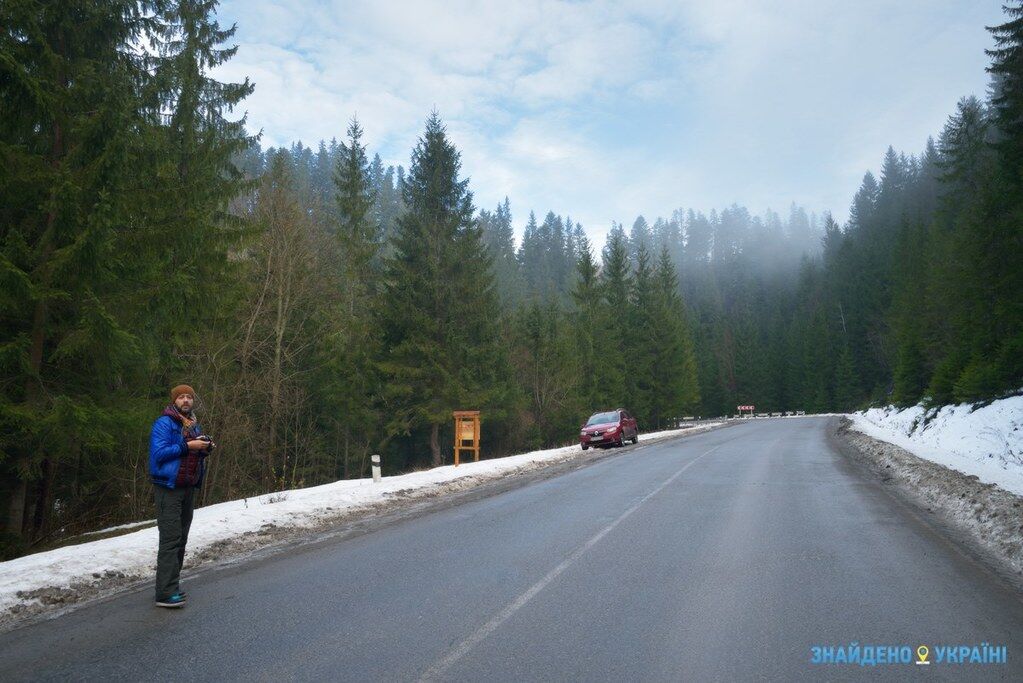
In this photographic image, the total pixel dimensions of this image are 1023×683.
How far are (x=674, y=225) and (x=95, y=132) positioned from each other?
17818 cm

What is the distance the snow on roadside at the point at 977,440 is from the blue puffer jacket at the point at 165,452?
1234 cm

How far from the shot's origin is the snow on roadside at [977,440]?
514 inches

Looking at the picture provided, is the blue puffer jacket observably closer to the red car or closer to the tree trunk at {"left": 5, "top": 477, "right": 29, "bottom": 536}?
the tree trunk at {"left": 5, "top": 477, "right": 29, "bottom": 536}

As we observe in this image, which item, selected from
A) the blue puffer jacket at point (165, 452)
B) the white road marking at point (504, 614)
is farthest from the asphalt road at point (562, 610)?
the blue puffer jacket at point (165, 452)

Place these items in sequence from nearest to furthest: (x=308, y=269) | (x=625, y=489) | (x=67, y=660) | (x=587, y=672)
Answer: (x=587, y=672) → (x=67, y=660) → (x=625, y=489) → (x=308, y=269)

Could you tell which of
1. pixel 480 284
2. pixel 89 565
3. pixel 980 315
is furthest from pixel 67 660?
pixel 980 315

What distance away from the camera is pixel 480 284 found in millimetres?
33156

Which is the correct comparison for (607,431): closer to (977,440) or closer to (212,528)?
(977,440)

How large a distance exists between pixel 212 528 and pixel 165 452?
3.88m

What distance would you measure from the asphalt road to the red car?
60.1ft

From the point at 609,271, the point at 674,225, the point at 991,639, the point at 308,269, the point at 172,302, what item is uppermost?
the point at 674,225

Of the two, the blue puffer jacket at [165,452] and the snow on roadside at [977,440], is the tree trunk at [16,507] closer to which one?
the blue puffer jacket at [165,452]

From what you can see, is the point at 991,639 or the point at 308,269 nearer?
the point at 991,639

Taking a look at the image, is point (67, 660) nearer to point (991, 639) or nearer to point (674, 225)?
point (991, 639)
